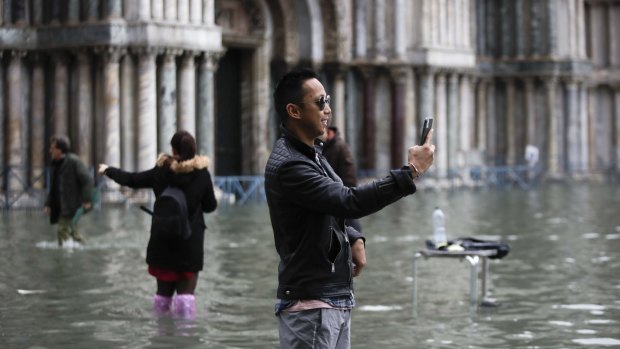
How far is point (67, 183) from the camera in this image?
2030cm

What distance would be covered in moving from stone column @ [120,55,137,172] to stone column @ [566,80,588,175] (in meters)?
24.5

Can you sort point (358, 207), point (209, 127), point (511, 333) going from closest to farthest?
point (358, 207) < point (511, 333) < point (209, 127)

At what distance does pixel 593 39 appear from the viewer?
2271 inches

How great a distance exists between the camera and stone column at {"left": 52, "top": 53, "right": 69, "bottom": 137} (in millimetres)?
32812

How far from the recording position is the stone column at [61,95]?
32812 millimetres

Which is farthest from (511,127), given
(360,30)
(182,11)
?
(182,11)

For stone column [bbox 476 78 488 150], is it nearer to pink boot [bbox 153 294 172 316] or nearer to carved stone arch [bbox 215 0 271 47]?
carved stone arch [bbox 215 0 271 47]

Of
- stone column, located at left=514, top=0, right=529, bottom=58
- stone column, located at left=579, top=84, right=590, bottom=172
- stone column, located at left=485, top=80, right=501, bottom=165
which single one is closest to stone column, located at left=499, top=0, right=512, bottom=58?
stone column, located at left=514, top=0, right=529, bottom=58

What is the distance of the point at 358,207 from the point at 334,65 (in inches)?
1329

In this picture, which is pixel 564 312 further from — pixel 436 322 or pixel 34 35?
pixel 34 35

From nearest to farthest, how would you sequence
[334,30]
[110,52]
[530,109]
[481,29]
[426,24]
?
[110,52], [334,30], [426,24], [530,109], [481,29]

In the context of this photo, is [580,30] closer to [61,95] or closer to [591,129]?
[591,129]

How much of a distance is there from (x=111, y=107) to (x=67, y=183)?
39.2 feet

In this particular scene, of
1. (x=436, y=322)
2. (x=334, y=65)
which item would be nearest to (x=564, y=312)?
(x=436, y=322)
